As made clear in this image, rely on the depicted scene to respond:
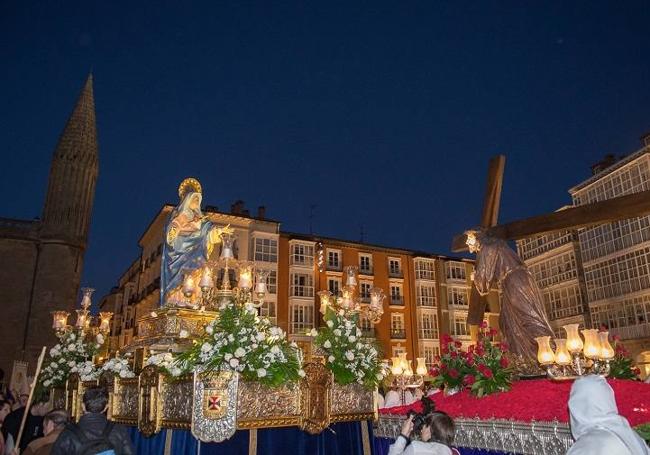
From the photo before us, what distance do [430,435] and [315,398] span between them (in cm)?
288

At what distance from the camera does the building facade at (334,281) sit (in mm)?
37625

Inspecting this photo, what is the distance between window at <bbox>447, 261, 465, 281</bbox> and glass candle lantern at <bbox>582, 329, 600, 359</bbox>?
40.7 meters

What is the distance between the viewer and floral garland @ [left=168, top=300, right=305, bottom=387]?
6125mm

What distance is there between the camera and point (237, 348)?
617cm

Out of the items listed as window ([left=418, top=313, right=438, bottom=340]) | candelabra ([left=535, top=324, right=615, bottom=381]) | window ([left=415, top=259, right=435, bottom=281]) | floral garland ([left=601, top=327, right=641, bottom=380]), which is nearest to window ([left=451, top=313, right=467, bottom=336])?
window ([left=418, top=313, right=438, bottom=340])

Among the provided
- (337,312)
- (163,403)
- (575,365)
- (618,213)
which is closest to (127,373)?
(163,403)

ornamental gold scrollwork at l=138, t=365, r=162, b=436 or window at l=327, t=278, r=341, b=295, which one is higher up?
window at l=327, t=278, r=341, b=295

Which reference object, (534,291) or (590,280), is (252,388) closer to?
(534,291)

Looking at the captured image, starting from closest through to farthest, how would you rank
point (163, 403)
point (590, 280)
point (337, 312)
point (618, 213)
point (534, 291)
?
point (163, 403) < point (337, 312) < point (534, 291) < point (618, 213) < point (590, 280)

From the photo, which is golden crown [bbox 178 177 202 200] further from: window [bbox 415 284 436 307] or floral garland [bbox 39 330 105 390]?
window [bbox 415 284 436 307]

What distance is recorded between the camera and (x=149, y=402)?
6.66 metres

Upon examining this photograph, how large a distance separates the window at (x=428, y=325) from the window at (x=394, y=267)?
4.31 metres

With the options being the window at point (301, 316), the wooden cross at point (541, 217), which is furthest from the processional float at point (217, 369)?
the window at point (301, 316)

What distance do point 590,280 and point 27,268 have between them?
118ft
